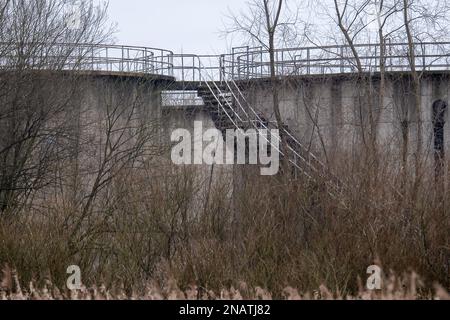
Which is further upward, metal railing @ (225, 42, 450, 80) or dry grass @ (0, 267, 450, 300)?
metal railing @ (225, 42, 450, 80)

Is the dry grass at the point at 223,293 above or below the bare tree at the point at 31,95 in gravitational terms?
below

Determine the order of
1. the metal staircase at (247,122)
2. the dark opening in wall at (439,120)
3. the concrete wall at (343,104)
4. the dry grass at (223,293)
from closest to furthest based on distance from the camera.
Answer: the dry grass at (223,293) < the metal staircase at (247,122) < the concrete wall at (343,104) < the dark opening in wall at (439,120)

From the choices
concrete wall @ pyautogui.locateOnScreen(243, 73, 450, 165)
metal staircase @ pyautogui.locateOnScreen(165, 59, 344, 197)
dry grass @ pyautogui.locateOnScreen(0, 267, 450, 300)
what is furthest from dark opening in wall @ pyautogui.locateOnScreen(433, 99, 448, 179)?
dry grass @ pyautogui.locateOnScreen(0, 267, 450, 300)

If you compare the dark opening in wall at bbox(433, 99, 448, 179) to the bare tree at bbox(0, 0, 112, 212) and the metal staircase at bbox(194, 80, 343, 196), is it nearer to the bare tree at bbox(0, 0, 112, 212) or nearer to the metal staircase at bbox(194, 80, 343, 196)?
the metal staircase at bbox(194, 80, 343, 196)

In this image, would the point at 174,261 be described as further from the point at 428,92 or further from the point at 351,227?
the point at 428,92

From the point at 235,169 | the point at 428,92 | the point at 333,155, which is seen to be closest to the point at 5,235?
the point at 235,169

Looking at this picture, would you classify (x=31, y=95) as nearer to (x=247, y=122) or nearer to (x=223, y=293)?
(x=247, y=122)

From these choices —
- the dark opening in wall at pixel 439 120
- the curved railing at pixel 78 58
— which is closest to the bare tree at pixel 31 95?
the curved railing at pixel 78 58

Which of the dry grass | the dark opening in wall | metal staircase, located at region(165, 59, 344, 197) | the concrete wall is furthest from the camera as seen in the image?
the dark opening in wall

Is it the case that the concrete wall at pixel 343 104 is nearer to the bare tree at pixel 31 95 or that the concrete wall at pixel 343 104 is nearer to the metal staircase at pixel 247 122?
the metal staircase at pixel 247 122

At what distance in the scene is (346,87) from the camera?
21109 millimetres

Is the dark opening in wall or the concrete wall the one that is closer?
the concrete wall

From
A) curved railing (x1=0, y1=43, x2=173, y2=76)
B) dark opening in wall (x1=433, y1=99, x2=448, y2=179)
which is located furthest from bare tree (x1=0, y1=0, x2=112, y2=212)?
dark opening in wall (x1=433, y1=99, x2=448, y2=179)

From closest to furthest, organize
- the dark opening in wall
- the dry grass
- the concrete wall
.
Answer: the dry grass → the concrete wall → the dark opening in wall
